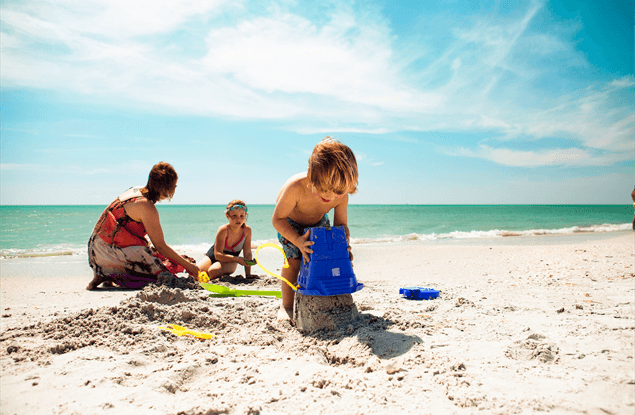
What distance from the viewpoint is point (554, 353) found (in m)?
1.77

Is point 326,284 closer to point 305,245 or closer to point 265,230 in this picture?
point 305,245

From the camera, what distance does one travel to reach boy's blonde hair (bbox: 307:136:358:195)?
2.26 metres

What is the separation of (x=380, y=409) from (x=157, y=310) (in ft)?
6.21

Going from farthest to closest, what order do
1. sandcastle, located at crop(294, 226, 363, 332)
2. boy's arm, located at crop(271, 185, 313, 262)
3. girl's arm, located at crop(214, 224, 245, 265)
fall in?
girl's arm, located at crop(214, 224, 245, 265)
boy's arm, located at crop(271, 185, 313, 262)
sandcastle, located at crop(294, 226, 363, 332)

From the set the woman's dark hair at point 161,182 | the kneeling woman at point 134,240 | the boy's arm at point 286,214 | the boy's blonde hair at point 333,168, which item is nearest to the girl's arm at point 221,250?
the kneeling woman at point 134,240

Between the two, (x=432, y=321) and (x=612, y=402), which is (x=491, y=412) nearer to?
(x=612, y=402)

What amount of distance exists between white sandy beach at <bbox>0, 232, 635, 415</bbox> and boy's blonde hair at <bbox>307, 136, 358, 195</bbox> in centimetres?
92

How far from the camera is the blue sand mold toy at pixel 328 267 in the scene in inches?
94.1

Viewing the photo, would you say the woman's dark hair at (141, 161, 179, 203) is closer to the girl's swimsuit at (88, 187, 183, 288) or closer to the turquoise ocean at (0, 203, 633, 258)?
the girl's swimsuit at (88, 187, 183, 288)

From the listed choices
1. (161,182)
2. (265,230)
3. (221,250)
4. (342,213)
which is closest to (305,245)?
(342,213)

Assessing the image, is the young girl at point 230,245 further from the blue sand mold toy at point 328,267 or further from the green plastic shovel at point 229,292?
the blue sand mold toy at point 328,267

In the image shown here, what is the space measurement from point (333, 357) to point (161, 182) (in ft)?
9.12

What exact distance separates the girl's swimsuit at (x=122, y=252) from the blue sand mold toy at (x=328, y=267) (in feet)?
7.36

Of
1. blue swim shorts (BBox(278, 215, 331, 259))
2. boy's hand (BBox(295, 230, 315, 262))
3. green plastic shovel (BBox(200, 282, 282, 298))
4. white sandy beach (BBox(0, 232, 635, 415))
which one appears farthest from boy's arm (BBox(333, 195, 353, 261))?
green plastic shovel (BBox(200, 282, 282, 298))
